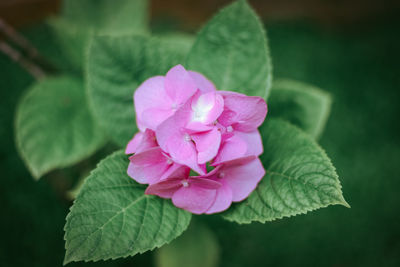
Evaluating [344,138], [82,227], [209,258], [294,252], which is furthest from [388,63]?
[82,227]

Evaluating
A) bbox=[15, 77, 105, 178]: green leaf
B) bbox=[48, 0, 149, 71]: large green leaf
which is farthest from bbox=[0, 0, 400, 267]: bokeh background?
bbox=[48, 0, 149, 71]: large green leaf

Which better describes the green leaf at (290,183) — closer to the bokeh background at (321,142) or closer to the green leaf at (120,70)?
the green leaf at (120,70)

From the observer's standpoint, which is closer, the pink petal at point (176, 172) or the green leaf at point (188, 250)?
the pink petal at point (176, 172)

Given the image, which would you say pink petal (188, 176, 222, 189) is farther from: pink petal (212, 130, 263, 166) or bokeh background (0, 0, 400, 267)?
bokeh background (0, 0, 400, 267)

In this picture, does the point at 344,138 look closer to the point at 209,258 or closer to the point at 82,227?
the point at 209,258

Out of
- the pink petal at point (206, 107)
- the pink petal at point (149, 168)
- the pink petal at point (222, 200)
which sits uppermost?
the pink petal at point (206, 107)

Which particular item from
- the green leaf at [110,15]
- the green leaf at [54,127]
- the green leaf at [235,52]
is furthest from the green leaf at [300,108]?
the green leaf at [110,15]
